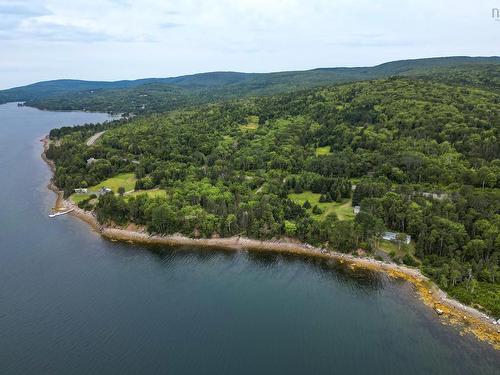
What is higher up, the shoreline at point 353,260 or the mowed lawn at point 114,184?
the mowed lawn at point 114,184

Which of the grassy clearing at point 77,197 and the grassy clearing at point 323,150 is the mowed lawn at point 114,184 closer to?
the grassy clearing at point 77,197

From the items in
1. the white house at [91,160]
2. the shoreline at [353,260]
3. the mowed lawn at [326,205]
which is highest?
the white house at [91,160]

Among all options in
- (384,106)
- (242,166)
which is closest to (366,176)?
(242,166)

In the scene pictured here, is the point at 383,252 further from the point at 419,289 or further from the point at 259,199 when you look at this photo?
the point at 259,199

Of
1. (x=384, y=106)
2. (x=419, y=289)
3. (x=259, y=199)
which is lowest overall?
(x=419, y=289)

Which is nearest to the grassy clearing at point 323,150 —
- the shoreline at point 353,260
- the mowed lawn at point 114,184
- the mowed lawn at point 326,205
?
the mowed lawn at point 326,205

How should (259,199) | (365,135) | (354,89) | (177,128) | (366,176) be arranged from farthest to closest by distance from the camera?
(354,89) → (177,128) → (365,135) → (366,176) → (259,199)
